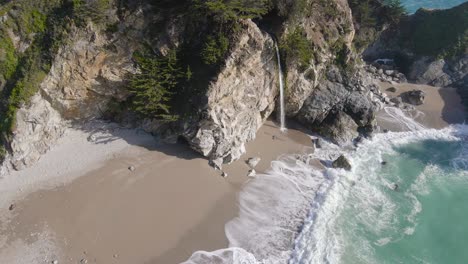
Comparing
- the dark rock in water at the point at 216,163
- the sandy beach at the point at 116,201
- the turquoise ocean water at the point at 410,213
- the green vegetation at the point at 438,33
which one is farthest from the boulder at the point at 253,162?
the green vegetation at the point at 438,33

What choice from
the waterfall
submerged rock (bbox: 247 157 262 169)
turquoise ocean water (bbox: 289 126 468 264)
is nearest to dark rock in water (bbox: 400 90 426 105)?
turquoise ocean water (bbox: 289 126 468 264)

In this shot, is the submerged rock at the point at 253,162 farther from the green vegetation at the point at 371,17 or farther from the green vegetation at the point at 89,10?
the green vegetation at the point at 371,17

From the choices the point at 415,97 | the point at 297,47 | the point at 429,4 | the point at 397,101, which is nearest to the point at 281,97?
the point at 297,47

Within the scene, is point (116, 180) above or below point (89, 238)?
above

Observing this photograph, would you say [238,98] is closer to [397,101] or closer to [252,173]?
[252,173]

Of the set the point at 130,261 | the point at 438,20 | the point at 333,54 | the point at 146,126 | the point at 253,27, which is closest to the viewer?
the point at 130,261

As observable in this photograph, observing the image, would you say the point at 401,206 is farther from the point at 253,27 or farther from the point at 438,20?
the point at 438,20

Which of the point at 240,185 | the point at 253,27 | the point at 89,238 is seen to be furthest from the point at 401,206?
the point at 89,238
